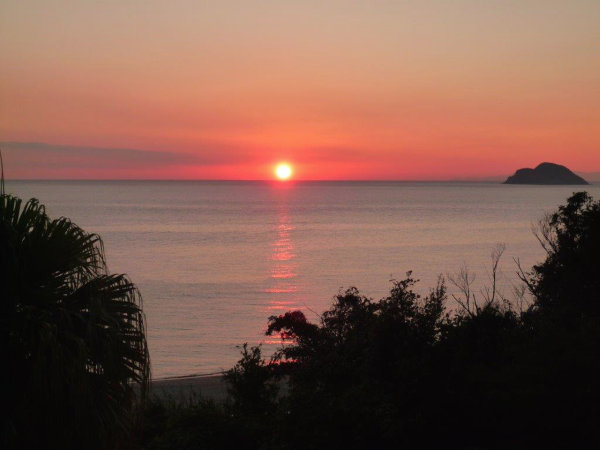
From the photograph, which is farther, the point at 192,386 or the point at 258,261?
the point at 258,261

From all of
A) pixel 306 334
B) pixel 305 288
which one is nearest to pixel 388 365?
pixel 306 334

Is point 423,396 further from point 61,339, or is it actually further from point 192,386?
point 192,386

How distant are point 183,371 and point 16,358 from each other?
77.2 ft

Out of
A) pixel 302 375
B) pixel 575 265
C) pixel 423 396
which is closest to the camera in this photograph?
pixel 423 396

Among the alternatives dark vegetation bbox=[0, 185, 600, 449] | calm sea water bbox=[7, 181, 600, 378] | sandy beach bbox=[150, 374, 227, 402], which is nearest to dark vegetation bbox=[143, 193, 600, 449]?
dark vegetation bbox=[0, 185, 600, 449]

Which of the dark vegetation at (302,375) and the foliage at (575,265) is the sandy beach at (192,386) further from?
the foliage at (575,265)

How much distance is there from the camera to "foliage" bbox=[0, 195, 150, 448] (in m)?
7.31

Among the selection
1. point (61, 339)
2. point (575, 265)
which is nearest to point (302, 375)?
point (61, 339)

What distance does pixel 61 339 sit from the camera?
24.8 ft

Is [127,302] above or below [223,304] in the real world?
above

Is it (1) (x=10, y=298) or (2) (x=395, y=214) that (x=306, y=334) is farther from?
(2) (x=395, y=214)

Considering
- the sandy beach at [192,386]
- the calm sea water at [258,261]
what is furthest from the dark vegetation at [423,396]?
the calm sea water at [258,261]

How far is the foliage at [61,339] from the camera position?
24.0ft

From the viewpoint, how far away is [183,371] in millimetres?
30516
